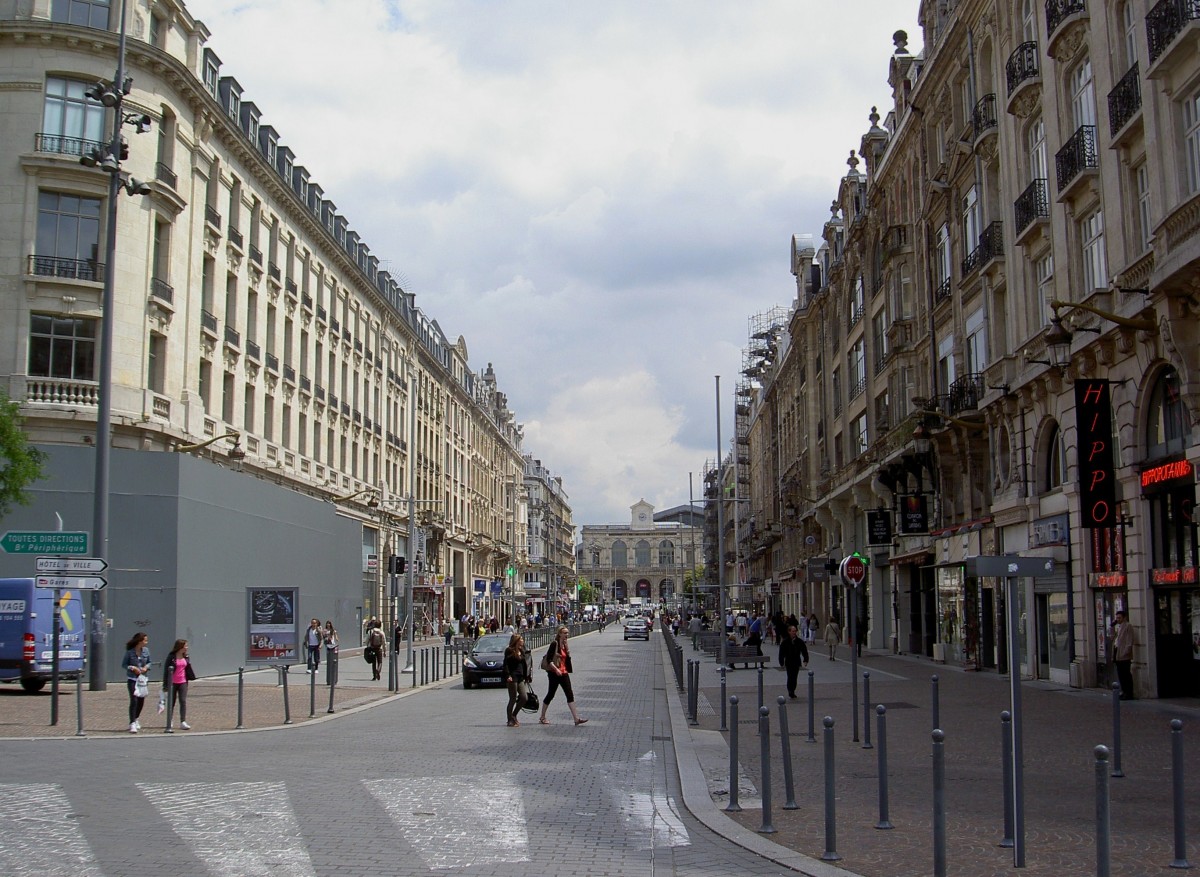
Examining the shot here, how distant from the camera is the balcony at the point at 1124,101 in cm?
1991

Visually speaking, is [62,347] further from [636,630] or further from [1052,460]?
[636,630]

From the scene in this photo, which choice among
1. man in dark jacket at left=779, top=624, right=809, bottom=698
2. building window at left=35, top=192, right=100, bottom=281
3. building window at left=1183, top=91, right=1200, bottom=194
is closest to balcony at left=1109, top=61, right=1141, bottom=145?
building window at left=1183, top=91, right=1200, bottom=194

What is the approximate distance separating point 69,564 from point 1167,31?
19.5 metres

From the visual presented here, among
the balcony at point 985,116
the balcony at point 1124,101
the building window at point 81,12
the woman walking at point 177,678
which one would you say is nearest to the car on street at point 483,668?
the woman walking at point 177,678

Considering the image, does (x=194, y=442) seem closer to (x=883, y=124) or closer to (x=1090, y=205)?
(x=1090, y=205)

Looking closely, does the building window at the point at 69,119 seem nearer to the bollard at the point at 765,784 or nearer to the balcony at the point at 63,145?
the balcony at the point at 63,145

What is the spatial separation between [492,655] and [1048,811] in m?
19.3

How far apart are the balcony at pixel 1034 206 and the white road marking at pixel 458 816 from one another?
18.3 metres

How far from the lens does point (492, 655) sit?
28.0 m

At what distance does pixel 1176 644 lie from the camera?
1988cm

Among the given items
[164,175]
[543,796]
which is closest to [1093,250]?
[543,796]

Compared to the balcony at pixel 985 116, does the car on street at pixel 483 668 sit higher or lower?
lower

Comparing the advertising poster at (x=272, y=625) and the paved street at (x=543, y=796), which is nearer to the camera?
the paved street at (x=543, y=796)

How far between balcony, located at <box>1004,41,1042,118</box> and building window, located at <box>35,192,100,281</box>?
2212 centimetres
